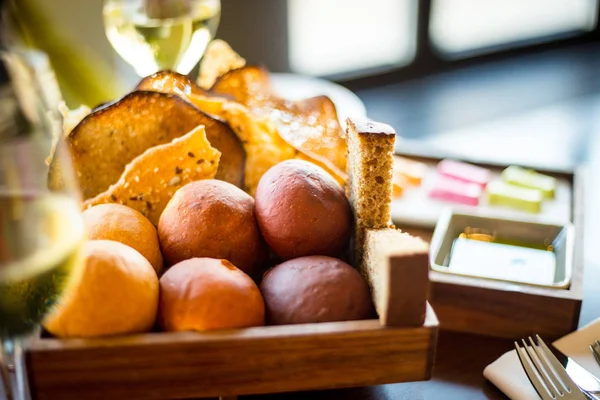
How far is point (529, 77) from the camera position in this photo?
216 centimetres

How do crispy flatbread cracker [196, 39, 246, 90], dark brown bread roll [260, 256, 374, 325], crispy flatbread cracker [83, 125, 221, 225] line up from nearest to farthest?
dark brown bread roll [260, 256, 374, 325]
crispy flatbread cracker [83, 125, 221, 225]
crispy flatbread cracker [196, 39, 246, 90]

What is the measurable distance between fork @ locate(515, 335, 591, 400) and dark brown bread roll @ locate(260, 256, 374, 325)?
18 centimetres

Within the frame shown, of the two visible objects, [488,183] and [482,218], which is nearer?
[482,218]

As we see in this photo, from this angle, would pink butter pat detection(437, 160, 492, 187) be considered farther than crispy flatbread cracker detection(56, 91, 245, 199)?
Yes

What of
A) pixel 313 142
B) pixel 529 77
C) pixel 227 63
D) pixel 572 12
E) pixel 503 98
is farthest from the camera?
pixel 572 12

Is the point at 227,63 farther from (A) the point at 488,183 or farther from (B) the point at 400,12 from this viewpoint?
(B) the point at 400,12

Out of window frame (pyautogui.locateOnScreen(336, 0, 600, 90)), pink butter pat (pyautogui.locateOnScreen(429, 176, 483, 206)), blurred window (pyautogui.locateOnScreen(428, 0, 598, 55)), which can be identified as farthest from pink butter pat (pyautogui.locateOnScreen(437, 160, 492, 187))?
blurred window (pyautogui.locateOnScreen(428, 0, 598, 55))

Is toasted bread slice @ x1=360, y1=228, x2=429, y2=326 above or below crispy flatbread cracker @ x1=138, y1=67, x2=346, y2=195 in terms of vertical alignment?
below

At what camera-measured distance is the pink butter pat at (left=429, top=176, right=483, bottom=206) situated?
108cm

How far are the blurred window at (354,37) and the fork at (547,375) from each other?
1607 mm

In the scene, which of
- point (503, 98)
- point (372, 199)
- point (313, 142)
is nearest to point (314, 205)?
point (372, 199)

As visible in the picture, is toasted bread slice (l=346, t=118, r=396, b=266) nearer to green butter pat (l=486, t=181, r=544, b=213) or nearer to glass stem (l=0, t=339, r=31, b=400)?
glass stem (l=0, t=339, r=31, b=400)

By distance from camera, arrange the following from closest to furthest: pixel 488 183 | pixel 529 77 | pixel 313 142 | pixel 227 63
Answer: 1. pixel 313 142
2. pixel 227 63
3. pixel 488 183
4. pixel 529 77

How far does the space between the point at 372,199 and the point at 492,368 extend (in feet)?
0.73
